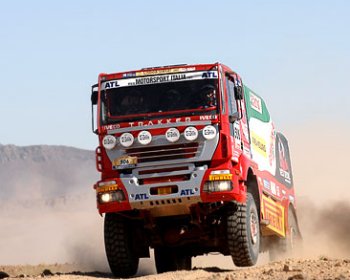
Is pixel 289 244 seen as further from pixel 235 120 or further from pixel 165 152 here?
pixel 165 152

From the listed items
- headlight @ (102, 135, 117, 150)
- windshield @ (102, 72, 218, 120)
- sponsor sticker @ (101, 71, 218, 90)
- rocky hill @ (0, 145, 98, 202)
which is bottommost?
rocky hill @ (0, 145, 98, 202)

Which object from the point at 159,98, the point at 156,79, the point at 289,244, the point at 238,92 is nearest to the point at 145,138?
the point at 159,98

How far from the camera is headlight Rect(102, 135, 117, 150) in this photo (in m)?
15.8

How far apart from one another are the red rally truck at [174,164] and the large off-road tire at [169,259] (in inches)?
41.4

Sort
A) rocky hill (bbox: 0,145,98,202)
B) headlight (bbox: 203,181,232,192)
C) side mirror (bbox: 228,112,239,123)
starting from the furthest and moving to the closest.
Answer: rocky hill (bbox: 0,145,98,202) < side mirror (bbox: 228,112,239,123) < headlight (bbox: 203,181,232,192)

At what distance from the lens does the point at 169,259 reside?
18016 millimetres

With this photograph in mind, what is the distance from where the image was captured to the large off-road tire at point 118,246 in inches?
637

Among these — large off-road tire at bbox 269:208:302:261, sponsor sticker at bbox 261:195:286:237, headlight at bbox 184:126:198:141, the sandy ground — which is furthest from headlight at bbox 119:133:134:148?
large off-road tire at bbox 269:208:302:261

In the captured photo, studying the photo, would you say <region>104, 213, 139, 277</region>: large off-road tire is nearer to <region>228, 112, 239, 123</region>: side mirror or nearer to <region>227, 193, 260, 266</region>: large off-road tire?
<region>227, 193, 260, 266</region>: large off-road tire

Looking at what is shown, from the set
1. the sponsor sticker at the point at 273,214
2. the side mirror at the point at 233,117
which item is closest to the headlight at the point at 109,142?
the side mirror at the point at 233,117

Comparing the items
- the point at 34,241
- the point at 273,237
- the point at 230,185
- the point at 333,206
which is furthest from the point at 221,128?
the point at 34,241

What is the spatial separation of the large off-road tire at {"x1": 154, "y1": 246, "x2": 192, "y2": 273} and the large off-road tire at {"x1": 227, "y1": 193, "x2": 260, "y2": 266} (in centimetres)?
213

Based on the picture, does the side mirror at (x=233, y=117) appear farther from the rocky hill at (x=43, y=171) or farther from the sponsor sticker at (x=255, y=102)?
the rocky hill at (x=43, y=171)

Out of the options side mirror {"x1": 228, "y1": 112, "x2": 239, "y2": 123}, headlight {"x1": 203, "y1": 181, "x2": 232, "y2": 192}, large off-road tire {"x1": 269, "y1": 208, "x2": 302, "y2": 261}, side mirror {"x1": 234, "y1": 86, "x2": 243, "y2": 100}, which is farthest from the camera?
large off-road tire {"x1": 269, "y1": 208, "x2": 302, "y2": 261}
